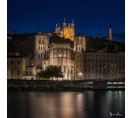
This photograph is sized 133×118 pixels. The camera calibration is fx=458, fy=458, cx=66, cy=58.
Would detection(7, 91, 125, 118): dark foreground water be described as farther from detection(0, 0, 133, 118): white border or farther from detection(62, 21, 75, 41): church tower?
detection(62, 21, 75, 41): church tower

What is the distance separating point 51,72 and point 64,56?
414mm

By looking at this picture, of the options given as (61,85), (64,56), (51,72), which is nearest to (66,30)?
(51,72)

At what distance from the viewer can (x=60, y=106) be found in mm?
4582

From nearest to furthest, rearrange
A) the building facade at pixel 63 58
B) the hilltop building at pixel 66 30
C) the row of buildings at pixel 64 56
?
the hilltop building at pixel 66 30 → the row of buildings at pixel 64 56 → the building facade at pixel 63 58

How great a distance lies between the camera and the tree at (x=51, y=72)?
4691 mm

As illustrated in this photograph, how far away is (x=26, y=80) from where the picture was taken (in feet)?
15.6

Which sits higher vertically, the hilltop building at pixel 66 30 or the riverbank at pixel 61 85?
the hilltop building at pixel 66 30

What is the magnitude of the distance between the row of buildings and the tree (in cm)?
5

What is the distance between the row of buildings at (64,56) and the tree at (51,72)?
5 cm
